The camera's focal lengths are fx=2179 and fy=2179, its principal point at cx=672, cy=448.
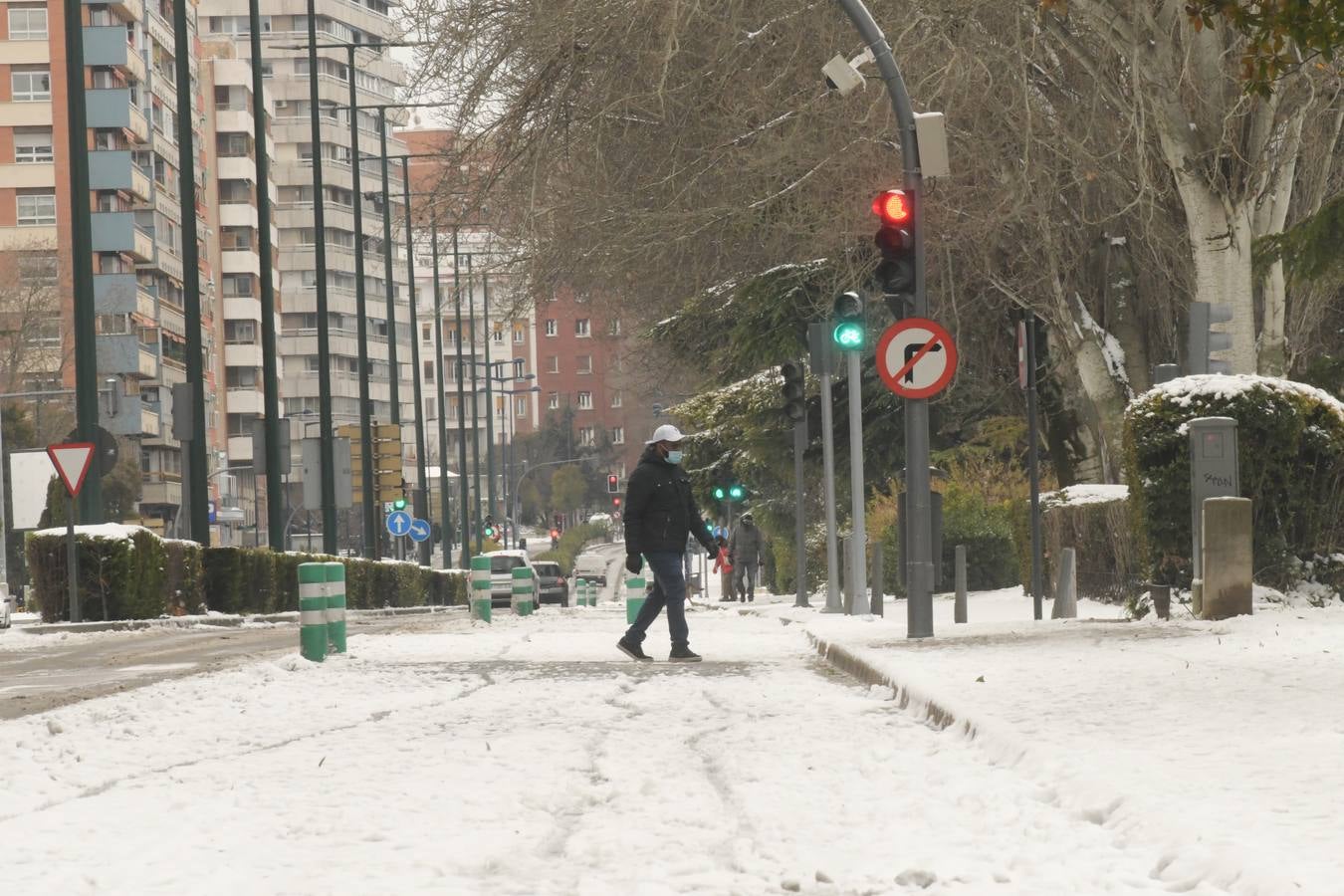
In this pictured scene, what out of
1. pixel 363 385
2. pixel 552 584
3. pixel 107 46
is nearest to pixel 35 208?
pixel 107 46

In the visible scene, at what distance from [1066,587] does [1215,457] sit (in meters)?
3.60

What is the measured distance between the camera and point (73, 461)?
90.3 ft

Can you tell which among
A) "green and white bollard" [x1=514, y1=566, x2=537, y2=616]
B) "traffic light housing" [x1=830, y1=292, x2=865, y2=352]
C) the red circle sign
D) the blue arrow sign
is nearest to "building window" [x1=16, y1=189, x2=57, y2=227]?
the blue arrow sign

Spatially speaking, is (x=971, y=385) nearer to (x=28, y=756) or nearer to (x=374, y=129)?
(x=28, y=756)

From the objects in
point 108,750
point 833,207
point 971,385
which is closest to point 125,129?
point 971,385

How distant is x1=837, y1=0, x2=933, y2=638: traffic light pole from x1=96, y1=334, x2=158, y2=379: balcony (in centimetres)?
4989

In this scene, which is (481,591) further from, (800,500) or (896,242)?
(896,242)

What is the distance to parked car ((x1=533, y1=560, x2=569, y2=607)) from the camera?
220ft

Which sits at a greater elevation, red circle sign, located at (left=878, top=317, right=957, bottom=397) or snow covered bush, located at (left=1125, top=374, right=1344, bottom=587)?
red circle sign, located at (left=878, top=317, right=957, bottom=397)

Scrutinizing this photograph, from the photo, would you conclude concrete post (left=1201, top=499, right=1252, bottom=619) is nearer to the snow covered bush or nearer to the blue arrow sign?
the snow covered bush

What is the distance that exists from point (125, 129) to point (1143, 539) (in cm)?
7833

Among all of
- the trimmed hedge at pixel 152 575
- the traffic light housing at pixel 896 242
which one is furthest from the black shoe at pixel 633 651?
the trimmed hedge at pixel 152 575

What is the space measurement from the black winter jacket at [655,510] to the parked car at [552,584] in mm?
48902

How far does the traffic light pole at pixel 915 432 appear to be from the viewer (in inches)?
672
